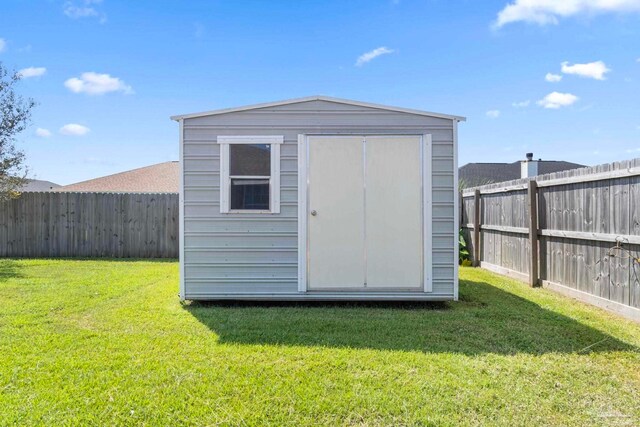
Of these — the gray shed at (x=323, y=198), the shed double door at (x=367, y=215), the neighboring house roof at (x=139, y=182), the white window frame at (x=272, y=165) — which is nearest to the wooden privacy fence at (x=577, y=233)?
the gray shed at (x=323, y=198)

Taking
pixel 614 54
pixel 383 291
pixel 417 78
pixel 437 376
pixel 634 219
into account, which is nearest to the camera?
pixel 437 376

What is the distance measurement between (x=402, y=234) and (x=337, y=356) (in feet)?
7.60

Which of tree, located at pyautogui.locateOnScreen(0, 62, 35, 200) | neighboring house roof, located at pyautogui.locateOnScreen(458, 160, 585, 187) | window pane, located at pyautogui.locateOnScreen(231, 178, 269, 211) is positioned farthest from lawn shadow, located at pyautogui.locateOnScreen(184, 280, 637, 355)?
neighboring house roof, located at pyautogui.locateOnScreen(458, 160, 585, 187)

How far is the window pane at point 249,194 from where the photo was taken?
5363 mm

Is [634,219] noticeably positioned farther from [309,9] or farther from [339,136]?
[309,9]

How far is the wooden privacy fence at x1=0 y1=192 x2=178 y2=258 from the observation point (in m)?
10.4

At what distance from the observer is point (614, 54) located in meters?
8.91

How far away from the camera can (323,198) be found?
532cm

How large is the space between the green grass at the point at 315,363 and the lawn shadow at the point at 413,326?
0.07ft

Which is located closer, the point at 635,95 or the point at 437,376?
the point at 437,376

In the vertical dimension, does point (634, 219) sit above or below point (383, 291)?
above

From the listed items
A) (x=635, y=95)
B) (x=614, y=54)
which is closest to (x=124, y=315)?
(x=614, y=54)

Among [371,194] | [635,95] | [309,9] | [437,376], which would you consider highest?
[309,9]

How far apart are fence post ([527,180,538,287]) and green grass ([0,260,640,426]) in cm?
108
